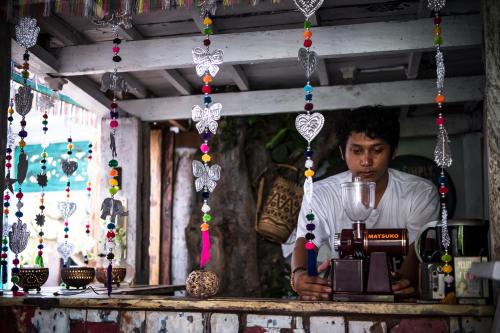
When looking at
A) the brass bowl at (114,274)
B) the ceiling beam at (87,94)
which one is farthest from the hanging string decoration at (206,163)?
the ceiling beam at (87,94)

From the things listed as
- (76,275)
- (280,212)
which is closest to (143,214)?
(280,212)

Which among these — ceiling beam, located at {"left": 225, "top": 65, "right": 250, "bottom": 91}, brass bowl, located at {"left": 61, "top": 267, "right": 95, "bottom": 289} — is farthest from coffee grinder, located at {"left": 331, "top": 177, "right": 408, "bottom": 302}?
ceiling beam, located at {"left": 225, "top": 65, "right": 250, "bottom": 91}

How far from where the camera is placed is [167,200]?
671 cm

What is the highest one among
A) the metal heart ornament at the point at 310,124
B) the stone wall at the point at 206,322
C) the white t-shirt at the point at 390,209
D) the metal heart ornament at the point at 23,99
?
the metal heart ornament at the point at 23,99

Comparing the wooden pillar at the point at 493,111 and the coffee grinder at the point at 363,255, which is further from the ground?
the wooden pillar at the point at 493,111

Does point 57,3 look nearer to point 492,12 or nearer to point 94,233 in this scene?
point 492,12

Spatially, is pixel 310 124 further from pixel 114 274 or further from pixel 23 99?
pixel 114 274

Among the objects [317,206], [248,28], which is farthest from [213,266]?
[248,28]

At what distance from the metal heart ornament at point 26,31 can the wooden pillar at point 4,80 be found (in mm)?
73

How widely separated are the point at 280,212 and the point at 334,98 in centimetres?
152

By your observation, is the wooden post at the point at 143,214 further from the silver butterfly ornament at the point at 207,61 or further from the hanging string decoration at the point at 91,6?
the silver butterfly ornament at the point at 207,61

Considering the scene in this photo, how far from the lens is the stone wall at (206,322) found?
2.48 m

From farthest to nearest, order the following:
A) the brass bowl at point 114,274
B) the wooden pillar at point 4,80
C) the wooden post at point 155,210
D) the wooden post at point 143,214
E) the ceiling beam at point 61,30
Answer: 1. the wooden post at point 155,210
2. the wooden post at point 143,214
3. the brass bowl at point 114,274
4. the ceiling beam at point 61,30
5. the wooden pillar at point 4,80

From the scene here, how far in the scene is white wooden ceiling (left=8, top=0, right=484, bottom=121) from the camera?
144 inches
